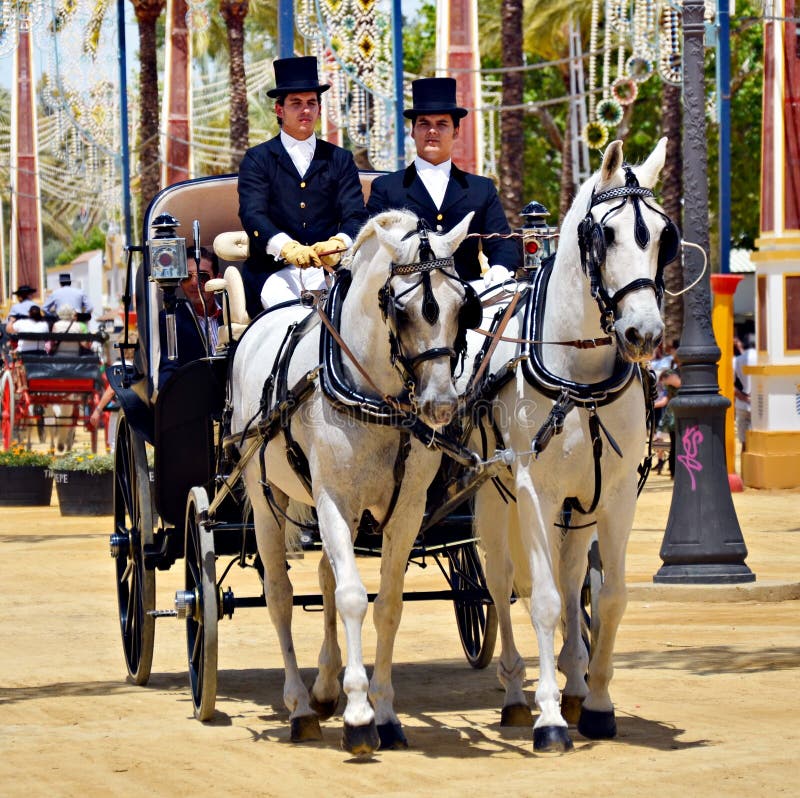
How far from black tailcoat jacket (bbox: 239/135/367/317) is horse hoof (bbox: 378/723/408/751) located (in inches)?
103

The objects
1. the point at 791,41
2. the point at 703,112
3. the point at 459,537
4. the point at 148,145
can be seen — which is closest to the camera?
the point at 459,537

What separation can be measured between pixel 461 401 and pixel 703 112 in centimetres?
612

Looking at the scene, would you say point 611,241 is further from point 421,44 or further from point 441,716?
point 421,44

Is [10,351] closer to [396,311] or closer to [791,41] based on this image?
[791,41]

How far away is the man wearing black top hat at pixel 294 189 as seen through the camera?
8.95 meters

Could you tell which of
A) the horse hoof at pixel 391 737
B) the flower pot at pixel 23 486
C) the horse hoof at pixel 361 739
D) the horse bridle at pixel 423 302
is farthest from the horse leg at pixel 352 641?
the flower pot at pixel 23 486

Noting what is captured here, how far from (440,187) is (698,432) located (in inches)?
176

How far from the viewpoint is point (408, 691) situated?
920cm

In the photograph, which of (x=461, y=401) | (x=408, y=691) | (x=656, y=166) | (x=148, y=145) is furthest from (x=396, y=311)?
(x=148, y=145)

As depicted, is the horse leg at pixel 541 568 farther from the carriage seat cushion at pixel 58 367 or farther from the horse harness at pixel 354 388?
the carriage seat cushion at pixel 58 367

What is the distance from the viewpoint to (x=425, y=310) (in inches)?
276

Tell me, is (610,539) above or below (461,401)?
below

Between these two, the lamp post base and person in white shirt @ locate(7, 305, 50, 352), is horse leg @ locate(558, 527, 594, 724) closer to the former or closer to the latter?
the lamp post base

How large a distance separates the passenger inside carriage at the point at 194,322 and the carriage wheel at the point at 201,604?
839 millimetres
